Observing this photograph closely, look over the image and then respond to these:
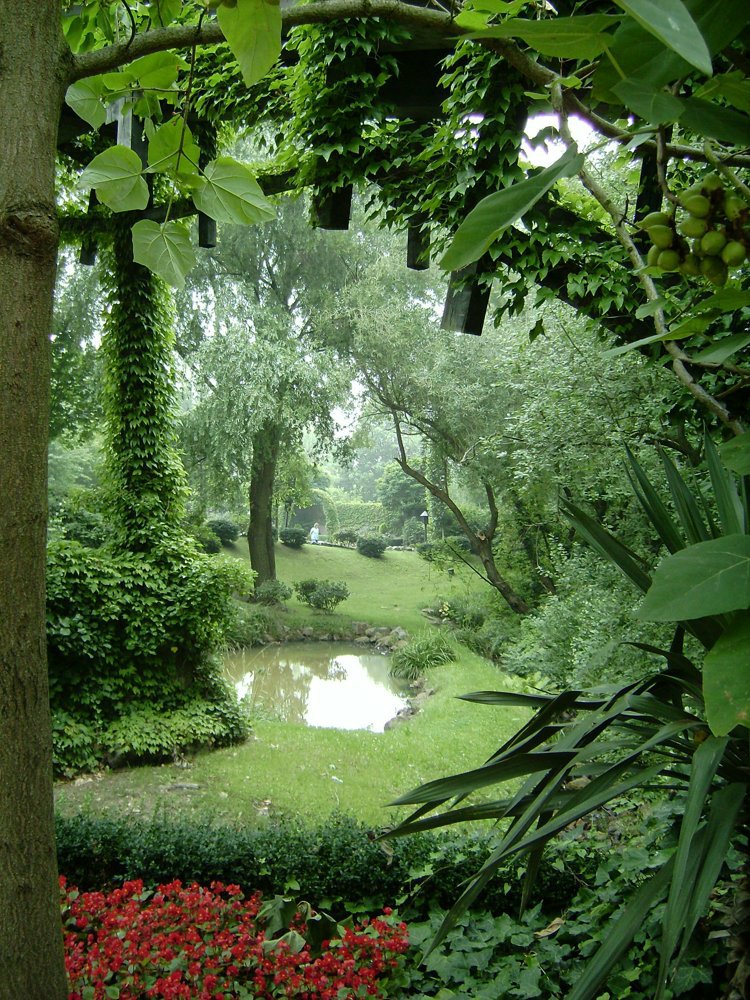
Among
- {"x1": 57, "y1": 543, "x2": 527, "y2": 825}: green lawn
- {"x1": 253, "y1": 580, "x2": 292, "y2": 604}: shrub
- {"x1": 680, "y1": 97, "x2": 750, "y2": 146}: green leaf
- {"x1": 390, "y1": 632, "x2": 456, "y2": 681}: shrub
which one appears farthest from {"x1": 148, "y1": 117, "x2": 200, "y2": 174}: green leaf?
{"x1": 253, "y1": 580, "x2": 292, "y2": 604}: shrub

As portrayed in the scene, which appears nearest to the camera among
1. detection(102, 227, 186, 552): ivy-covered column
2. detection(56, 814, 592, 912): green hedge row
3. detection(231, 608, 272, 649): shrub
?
detection(56, 814, 592, 912): green hedge row

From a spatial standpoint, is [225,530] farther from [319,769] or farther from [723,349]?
[723,349]

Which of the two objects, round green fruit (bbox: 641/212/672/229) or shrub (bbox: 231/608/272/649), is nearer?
round green fruit (bbox: 641/212/672/229)

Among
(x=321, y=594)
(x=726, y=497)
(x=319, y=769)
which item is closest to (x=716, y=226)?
(x=726, y=497)

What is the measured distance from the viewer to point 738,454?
288 mm

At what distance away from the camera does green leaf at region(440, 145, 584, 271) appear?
8.3 inches

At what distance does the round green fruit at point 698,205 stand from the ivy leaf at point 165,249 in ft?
1.86

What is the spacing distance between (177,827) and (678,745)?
2572mm

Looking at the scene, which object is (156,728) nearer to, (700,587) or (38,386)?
(38,386)

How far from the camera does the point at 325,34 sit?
3082 mm

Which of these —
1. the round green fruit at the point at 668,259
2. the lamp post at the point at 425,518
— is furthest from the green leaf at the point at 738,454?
the lamp post at the point at 425,518

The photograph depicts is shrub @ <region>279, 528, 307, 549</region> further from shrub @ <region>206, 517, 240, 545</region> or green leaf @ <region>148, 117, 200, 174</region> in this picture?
green leaf @ <region>148, 117, 200, 174</region>

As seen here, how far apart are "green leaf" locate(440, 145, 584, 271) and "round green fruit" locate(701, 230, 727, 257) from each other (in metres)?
0.16

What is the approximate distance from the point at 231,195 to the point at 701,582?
72 cm
